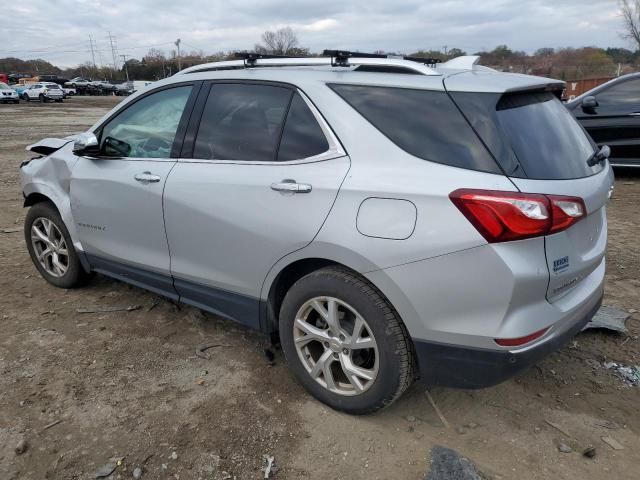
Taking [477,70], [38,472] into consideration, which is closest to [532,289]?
[477,70]

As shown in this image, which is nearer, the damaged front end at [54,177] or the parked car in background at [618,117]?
the damaged front end at [54,177]

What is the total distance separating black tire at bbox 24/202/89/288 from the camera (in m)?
4.12

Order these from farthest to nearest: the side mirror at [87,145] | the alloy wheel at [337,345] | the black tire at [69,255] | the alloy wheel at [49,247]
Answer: the alloy wheel at [49,247]
the black tire at [69,255]
the side mirror at [87,145]
the alloy wheel at [337,345]

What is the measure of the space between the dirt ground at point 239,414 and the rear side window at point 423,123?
1.37 m

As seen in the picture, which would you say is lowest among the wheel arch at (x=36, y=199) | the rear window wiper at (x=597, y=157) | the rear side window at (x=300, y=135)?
the wheel arch at (x=36, y=199)

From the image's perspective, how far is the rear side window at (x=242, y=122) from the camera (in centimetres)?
287

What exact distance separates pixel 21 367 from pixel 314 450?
1.95 metres

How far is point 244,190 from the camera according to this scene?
2.82m

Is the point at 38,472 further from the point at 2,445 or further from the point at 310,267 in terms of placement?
the point at 310,267

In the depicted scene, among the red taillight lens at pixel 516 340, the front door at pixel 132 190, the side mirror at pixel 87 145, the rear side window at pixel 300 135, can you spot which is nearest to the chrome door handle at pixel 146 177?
the front door at pixel 132 190

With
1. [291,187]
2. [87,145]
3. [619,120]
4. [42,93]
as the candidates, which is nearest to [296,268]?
[291,187]

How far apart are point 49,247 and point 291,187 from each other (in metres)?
2.70

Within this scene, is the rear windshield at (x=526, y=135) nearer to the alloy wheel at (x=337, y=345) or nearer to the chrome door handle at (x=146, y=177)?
the alloy wheel at (x=337, y=345)

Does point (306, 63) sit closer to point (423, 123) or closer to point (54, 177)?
point (423, 123)
